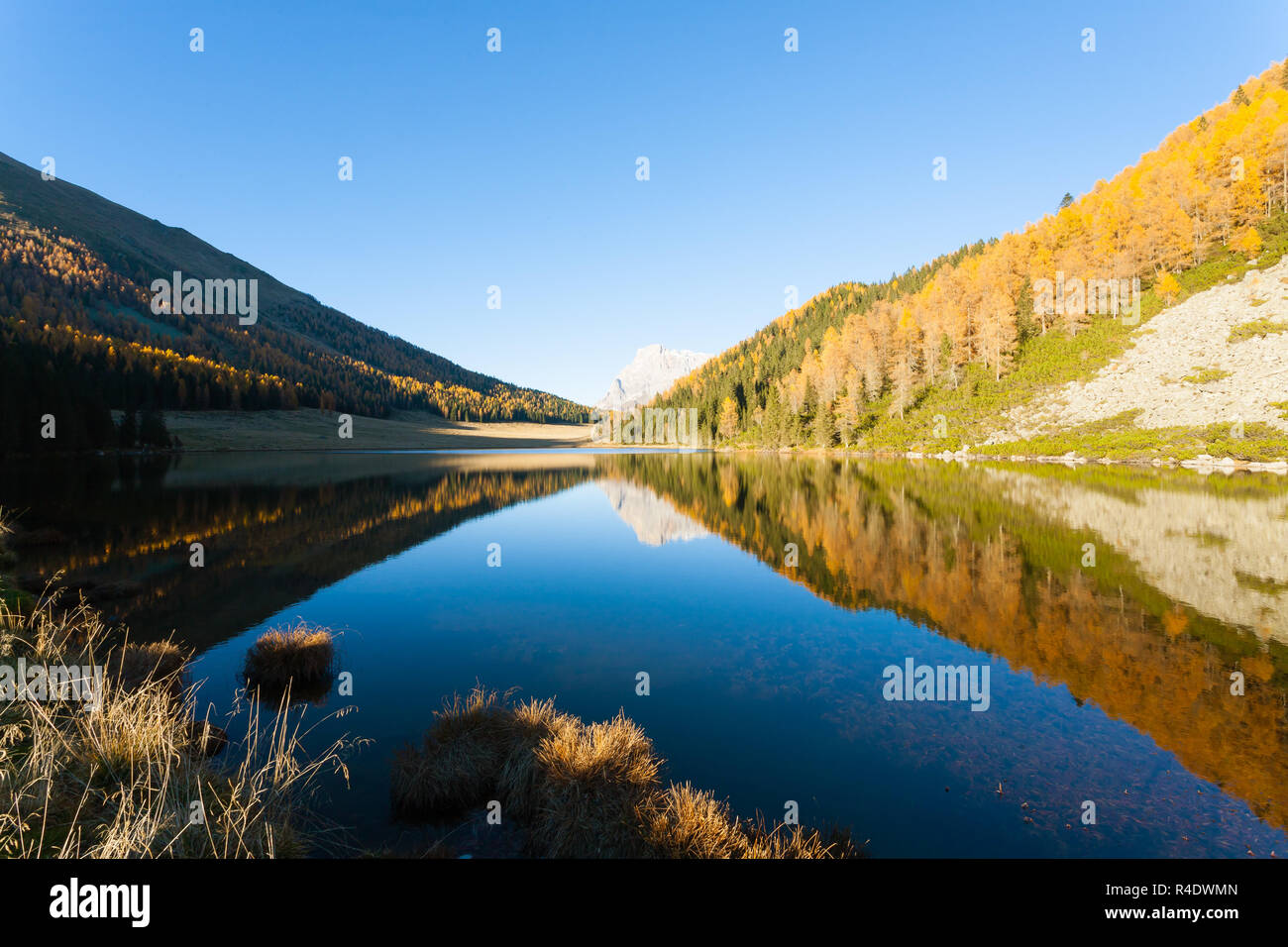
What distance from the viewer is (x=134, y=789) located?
17.6 feet

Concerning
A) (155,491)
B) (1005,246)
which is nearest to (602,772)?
(155,491)

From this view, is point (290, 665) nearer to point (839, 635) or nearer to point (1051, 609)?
point (839, 635)

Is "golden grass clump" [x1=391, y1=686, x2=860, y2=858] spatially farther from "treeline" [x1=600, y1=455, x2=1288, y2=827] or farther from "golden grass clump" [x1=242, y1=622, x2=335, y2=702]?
"treeline" [x1=600, y1=455, x2=1288, y2=827]

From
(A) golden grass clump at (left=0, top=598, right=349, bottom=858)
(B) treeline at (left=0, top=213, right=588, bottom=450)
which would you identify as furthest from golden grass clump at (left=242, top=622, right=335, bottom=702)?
(B) treeline at (left=0, top=213, right=588, bottom=450)

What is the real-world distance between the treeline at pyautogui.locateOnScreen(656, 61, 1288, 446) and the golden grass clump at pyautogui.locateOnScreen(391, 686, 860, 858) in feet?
282

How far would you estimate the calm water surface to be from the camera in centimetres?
695

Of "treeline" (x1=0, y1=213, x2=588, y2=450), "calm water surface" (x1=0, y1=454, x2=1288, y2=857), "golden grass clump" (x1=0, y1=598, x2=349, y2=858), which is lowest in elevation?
"calm water surface" (x1=0, y1=454, x2=1288, y2=857)

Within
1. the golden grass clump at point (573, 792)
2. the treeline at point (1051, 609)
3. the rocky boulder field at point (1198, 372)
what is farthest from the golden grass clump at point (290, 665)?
the rocky boulder field at point (1198, 372)

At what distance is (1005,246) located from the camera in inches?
3780

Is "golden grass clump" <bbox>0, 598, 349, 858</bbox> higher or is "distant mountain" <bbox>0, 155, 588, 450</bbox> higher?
"distant mountain" <bbox>0, 155, 588, 450</bbox>

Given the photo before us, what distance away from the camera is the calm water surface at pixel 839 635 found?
22.8 ft

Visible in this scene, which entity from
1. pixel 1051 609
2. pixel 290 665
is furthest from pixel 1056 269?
pixel 290 665

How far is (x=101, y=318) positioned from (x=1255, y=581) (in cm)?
22641
